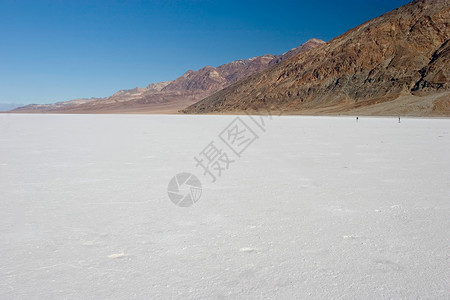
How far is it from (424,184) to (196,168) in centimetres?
479

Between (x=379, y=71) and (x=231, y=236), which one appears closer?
(x=231, y=236)

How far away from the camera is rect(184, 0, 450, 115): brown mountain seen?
58250 mm

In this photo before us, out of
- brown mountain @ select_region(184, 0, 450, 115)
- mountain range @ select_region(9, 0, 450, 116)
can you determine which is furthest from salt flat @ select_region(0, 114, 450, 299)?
brown mountain @ select_region(184, 0, 450, 115)

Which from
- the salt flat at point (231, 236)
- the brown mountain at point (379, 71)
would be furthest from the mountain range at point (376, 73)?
the salt flat at point (231, 236)

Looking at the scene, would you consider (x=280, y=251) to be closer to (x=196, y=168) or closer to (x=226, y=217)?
(x=226, y=217)

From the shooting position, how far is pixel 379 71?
68.5 metres

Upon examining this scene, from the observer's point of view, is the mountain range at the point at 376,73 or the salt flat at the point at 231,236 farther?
the mountain range at the point at 376,73

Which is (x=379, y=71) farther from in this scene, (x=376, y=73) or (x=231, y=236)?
(x=231, y=236)

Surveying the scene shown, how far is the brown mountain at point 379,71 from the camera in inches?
2293

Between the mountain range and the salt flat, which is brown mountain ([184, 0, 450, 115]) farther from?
the salt flat

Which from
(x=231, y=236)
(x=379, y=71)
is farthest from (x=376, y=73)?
(x=231, y=236)

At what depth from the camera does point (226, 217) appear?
465cm

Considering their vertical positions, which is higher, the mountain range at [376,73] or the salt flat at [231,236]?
the mountain range at [376,73]

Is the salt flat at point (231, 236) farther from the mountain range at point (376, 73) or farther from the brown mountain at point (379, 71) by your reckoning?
the brown mountain at point (379, 71)
